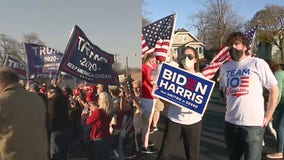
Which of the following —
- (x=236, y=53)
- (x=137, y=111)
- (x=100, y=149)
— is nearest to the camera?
(x=236, y=53)

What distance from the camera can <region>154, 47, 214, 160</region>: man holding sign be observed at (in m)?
5.40

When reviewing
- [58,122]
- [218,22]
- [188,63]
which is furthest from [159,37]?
[218,22]

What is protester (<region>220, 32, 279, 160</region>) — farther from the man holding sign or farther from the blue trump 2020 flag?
the blue trump 2020 flag

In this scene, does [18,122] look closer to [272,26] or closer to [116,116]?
[116,116]

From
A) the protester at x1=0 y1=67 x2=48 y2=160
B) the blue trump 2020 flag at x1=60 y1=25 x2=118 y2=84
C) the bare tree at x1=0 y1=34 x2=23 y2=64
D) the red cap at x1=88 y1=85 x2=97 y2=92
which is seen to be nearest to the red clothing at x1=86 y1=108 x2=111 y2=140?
the red cap at x1=88 y1=85 x2=97 y2=92

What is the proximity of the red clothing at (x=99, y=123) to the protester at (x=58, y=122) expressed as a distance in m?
0.31

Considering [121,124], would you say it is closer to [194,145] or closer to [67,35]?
[194,145]

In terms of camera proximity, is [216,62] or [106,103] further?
[216,62]

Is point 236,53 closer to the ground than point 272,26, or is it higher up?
closer to the ground

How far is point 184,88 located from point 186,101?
0.53ft

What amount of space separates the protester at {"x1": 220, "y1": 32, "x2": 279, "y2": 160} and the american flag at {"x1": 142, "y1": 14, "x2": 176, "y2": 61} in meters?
2.25

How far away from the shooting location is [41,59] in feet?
16.5

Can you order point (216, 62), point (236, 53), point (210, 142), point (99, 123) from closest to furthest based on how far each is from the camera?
point (236, 53)
point (99, 123)
point (216, 62)
point (210, 142)

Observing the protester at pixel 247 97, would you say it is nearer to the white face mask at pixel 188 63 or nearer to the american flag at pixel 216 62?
the white face mask at pixel 188 63
